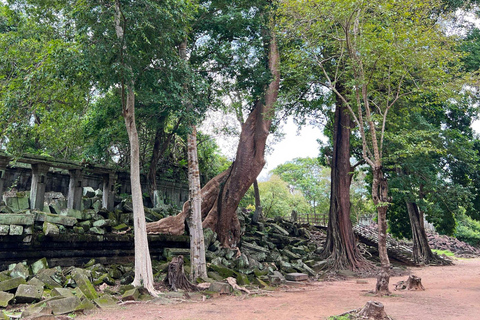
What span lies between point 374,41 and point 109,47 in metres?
5.92

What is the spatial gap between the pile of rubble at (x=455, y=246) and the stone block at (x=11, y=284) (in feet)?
85.8

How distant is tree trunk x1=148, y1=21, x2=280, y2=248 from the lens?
35.0 ft

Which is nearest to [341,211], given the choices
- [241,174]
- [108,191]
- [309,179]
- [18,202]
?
[241,174]

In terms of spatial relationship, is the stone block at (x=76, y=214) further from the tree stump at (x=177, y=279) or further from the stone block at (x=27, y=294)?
the stone block at (x=27, y=294)

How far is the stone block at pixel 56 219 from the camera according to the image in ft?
24.6

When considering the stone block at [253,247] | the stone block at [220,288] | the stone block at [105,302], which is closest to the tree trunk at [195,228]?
the stone block at [220,288]

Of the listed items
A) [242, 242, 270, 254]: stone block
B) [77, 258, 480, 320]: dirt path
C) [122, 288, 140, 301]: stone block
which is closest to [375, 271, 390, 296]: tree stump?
[77, 258, 480, 320]: dirt path

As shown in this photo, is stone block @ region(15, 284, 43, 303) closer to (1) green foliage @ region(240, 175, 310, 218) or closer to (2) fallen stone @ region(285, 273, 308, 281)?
(2) fallen stone @ region(285, 273, 308, 281)

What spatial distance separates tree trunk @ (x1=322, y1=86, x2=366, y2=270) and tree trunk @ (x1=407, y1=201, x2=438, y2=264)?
482cm

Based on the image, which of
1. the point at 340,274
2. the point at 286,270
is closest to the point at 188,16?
the point at 286,270

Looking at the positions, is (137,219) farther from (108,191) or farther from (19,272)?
(108,191)

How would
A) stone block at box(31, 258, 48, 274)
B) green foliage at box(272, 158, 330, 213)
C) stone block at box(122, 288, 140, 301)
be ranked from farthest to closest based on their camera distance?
green foliage at box(272, 158, 330, 213) < stone block at box(31, 258, 48, 274) < stone block at box(122, 288, 140, 301)

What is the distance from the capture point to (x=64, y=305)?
5.05m

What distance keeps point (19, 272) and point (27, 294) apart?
107 centimetres
